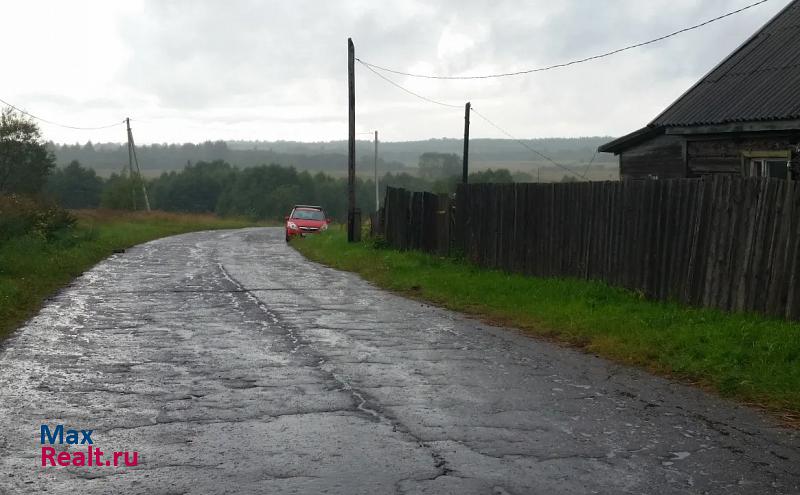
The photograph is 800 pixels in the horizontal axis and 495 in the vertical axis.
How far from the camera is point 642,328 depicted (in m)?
10.2

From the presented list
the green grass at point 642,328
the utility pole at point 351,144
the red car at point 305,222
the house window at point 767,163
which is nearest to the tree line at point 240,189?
the red car at point 305,222

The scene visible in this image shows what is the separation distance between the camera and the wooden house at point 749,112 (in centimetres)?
1455

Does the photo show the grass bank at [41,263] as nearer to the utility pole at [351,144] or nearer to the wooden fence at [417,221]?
the utility pole at [351,144]

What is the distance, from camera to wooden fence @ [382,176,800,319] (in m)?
10.1

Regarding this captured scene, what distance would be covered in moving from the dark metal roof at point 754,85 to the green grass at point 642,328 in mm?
4308

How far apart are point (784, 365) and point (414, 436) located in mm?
4078

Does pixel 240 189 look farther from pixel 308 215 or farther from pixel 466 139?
pixel 466 139

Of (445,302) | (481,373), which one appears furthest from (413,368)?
(445,302)

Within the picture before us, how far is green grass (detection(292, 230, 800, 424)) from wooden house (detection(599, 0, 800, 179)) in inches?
165

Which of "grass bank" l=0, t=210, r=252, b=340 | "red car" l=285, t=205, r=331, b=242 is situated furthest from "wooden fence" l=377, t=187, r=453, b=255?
"red car" l=285, t=205, r=331, b=242

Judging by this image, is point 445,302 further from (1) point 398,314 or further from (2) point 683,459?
(2) point 683,459

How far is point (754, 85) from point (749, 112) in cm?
107

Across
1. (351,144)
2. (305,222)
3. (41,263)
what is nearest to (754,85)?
(41,263)

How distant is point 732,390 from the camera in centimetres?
745
